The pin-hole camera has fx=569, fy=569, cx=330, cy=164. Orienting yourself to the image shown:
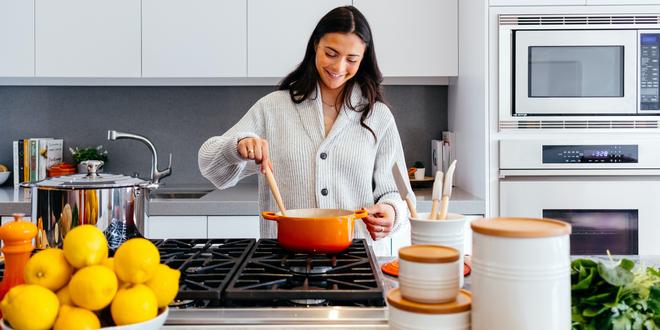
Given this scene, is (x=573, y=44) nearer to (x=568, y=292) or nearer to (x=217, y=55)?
(x=217, y=55)

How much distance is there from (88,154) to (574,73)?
2307 mm

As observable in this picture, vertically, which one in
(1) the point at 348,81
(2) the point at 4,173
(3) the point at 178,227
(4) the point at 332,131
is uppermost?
(1) the point at 348,81

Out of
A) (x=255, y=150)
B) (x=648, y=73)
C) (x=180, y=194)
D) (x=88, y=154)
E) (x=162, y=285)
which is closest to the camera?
(x=162, y=285)

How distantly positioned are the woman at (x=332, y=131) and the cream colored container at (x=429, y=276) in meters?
0.85

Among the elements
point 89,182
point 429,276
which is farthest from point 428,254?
point 89,182

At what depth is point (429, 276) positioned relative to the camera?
2.21 ft

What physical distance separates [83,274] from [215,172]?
87 cm

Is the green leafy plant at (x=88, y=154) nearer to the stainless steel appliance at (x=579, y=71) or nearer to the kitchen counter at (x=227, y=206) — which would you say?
the kitchen counter at (x=227, y=206)

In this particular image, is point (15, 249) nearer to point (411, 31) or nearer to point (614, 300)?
point (614, 300)

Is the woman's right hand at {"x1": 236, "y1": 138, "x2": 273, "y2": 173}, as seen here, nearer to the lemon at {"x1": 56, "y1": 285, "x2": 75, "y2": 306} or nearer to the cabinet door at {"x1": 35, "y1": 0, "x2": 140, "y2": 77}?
the lemon at {"x1": 56, "y1": 285, "x2": 75, "y2": 306}

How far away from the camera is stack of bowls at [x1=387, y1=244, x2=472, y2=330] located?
0.67 metres

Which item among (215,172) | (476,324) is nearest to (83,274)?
(476,324)

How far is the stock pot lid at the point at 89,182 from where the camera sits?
116 centimetres

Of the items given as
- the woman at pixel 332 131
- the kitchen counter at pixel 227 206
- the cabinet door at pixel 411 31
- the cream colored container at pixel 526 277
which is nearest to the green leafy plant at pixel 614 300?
the cream colored container at pixel 526 277
